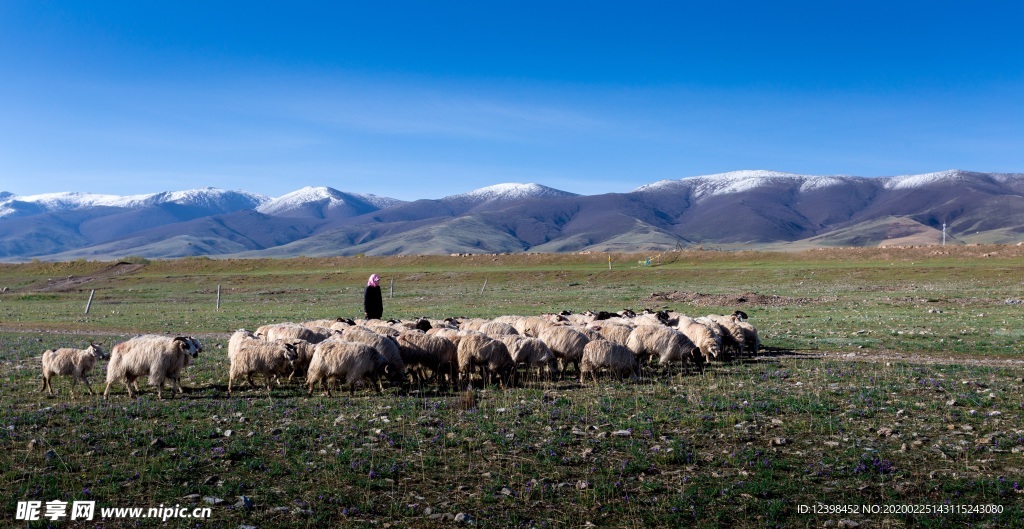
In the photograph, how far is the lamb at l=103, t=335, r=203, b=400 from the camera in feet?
47.4

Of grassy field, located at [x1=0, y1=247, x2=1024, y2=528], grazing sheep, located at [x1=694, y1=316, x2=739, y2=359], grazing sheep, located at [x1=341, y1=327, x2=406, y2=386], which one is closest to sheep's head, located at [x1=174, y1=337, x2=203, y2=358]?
grassy field, located at [x1=0, y1=247, x2=1024, y2=528]

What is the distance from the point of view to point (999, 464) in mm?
9211

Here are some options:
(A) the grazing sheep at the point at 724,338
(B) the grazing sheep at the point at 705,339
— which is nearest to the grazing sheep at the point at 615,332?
(B) the grazing sheep at the point at 705,339

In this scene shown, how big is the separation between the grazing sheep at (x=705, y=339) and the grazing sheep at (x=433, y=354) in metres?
6.81

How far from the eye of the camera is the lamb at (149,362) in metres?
14.5

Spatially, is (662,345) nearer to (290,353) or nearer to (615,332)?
(615,332)

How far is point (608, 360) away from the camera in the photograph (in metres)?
16.7

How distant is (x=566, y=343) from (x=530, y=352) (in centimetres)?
125

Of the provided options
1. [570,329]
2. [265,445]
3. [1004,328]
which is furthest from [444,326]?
[1004,328]

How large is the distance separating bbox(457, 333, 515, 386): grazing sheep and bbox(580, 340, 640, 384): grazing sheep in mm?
1884

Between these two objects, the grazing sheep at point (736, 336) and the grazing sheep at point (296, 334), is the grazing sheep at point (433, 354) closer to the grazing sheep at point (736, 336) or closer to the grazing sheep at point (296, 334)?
the grazing sheep at point (296, 334)

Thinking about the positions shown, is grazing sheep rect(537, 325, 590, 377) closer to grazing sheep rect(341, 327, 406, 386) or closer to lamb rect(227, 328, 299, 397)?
grazing sheep rect(341, 327, 406, 386)

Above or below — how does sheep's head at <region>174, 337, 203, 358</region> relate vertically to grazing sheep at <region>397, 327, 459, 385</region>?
above

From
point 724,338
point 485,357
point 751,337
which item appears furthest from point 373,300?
point 751,337
